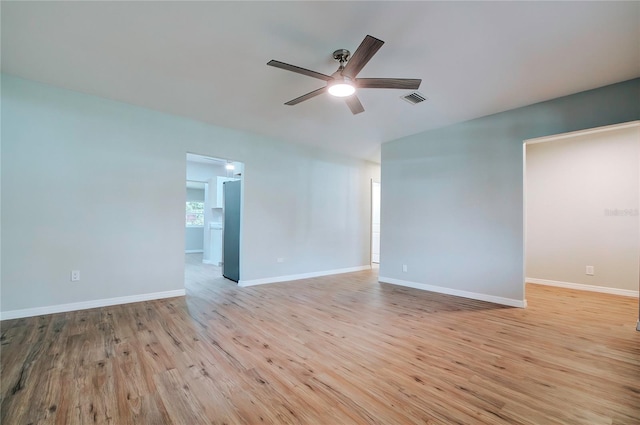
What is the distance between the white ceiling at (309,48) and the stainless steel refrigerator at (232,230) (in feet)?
6.26

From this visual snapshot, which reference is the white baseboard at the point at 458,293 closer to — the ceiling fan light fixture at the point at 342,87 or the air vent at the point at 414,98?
the air vent at the point at 414,98

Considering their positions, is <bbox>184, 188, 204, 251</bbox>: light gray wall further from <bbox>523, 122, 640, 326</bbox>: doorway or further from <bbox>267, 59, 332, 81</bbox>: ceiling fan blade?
<bbox>523, 122, 640, 326</bbox>: doorway

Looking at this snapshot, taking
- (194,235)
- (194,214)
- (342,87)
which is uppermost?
(342,87)

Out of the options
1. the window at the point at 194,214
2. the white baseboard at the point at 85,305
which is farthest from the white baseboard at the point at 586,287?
the window at the point at 194,214

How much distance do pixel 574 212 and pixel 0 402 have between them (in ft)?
24.0

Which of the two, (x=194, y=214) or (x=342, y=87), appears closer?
(x=342, y=87)

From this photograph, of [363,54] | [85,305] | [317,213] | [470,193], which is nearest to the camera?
[363,54]

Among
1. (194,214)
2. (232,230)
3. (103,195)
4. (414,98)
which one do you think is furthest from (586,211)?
(194,214)

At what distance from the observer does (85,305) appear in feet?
11.3

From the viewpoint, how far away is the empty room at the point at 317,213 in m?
1.92

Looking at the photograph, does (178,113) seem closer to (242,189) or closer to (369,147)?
(242,189)

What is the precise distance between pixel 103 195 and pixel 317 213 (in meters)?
3.62

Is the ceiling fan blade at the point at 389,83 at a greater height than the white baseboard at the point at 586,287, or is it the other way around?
the ceiling fan blade at the point at 389,83

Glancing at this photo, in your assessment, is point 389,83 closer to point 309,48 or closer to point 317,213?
point 309,48
